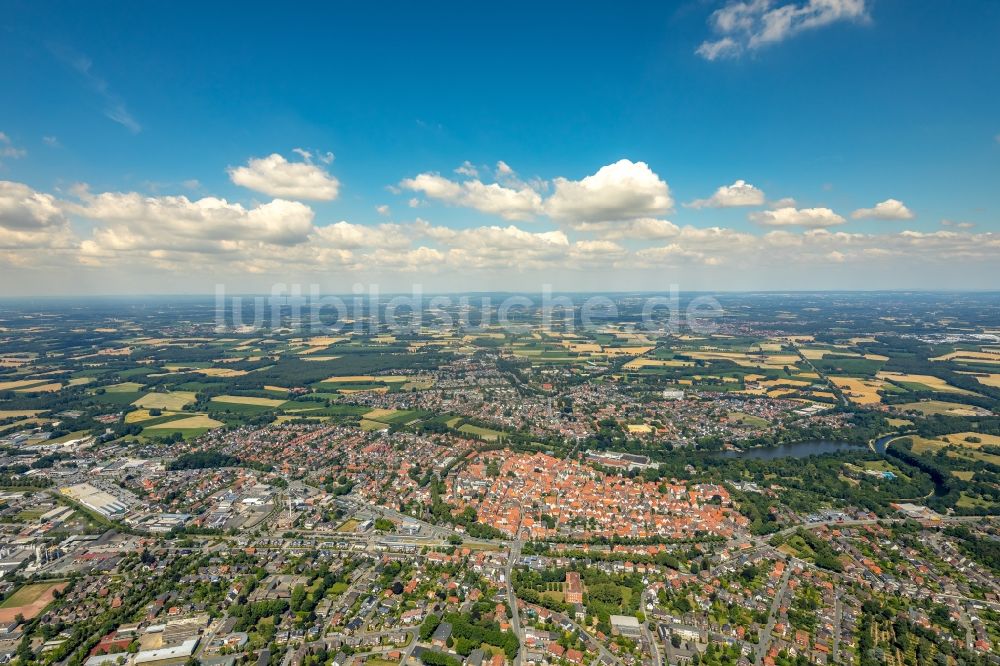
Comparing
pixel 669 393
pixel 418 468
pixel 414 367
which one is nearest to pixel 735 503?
pixel 418 468

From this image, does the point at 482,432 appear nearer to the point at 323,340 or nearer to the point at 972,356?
→ the point at 323,340

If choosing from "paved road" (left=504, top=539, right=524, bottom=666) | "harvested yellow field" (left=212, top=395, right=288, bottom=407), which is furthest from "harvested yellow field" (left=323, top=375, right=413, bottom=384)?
"paved road" (left=504, top=539, right=524, bottom=666)

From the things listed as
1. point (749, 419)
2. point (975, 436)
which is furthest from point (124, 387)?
point (975, 436)

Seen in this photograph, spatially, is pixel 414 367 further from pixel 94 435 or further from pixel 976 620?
pixel 976 620

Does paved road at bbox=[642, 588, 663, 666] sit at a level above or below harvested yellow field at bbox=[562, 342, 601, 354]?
below

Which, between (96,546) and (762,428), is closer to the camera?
(96,546)

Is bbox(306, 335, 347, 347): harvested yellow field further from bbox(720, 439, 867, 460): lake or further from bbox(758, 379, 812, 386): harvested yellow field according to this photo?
bbox(720, 439, 867, 460): lake

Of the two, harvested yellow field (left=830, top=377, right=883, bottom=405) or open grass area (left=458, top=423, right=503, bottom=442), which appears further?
harvested yellow field (left=830, top=377, right=883, bottom=405)
